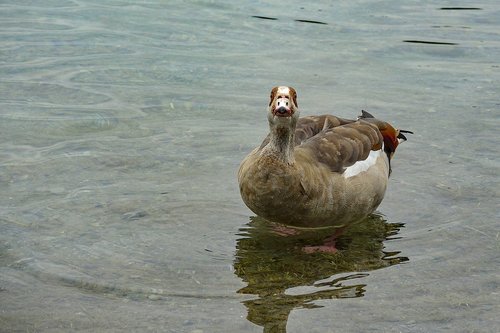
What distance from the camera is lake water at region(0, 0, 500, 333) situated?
7.54m

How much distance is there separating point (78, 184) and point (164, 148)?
1552 millimetres

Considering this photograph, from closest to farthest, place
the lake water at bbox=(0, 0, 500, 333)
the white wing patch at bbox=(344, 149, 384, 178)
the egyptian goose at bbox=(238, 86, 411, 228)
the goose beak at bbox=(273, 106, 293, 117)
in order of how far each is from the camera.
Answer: the lake water at bbox=(0, 0, 500, 333) < the goose beak at bbox=(273, 106, 293, 117) < the egyptian goose at bbox=(238, 86, 411, 228) < the white wing patch at bbox=(344, 149, 384, 178)

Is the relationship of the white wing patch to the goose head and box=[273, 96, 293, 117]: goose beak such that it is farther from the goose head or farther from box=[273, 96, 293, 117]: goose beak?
box=[273, 96, 293, 117]: goose beak

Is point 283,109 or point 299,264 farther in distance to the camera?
point 299,264

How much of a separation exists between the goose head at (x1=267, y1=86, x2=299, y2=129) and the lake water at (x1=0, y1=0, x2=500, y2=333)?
1.29m

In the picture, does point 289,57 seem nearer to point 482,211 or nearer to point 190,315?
point 482,211

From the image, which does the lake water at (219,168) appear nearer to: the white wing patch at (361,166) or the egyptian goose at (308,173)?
the egyptian goose at (308,173)

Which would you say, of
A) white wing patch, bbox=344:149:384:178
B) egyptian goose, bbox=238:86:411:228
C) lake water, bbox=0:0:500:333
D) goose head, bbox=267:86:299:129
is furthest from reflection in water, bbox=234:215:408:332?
goose head, bbox=267:86:299:129

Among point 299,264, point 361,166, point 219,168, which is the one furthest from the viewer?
A: point 219,168

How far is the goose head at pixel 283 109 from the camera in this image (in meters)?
8.29

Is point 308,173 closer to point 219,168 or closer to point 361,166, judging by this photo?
point 361,166

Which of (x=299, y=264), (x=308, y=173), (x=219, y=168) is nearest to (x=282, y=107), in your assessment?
(x=308, y=173)

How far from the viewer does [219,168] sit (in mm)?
10844

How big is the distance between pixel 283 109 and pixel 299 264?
1506 millimetres
